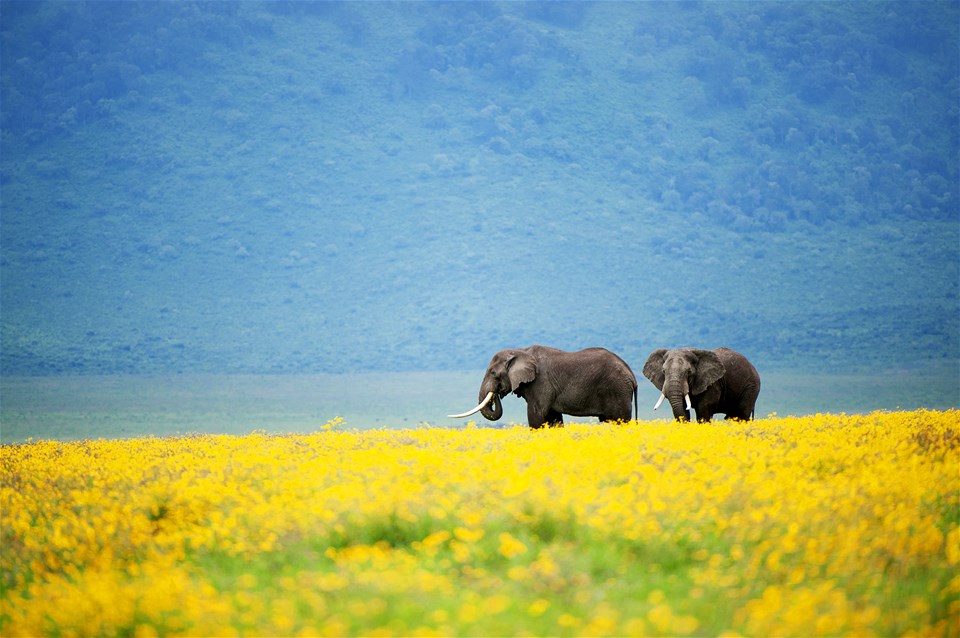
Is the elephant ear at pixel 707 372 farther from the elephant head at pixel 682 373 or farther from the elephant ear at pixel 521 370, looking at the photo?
the elephant ear at pixel 521 370

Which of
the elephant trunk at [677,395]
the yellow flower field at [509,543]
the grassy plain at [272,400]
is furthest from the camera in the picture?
the grassy plain at [272,400]

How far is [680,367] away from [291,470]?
11.4m

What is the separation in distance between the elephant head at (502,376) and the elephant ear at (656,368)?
10.1 feet

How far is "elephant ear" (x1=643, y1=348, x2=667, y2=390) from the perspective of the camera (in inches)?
1032

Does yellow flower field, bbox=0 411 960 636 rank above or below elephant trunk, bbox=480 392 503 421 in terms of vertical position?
below

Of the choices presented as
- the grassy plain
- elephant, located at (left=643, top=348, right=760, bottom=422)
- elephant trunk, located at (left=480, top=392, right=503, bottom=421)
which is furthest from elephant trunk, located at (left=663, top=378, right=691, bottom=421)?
the grassy plain

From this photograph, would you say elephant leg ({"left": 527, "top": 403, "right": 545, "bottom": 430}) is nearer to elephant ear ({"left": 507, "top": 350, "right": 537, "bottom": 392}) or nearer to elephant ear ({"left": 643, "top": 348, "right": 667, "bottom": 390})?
elephant ear ({"left": 507, "top": 350, "right": 537, "bottom": 392})

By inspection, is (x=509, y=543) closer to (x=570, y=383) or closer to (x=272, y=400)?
(x=570, y=383)

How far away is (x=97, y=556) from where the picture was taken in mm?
12719

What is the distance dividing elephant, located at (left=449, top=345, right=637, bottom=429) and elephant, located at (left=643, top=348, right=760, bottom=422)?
0.98 metres

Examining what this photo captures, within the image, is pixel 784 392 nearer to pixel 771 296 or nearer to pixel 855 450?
pixel 771 296

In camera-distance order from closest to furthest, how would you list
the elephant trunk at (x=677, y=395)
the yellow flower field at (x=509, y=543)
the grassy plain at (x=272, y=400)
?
the yellow flower field at (x=509, y=543)
the elephant trunk at (x=677, y=395)
the grassy plain at (x=272, y=400)

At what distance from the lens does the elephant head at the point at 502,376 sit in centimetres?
2494

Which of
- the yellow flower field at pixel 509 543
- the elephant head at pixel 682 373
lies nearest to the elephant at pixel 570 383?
the elephant head at pixel 682 373
